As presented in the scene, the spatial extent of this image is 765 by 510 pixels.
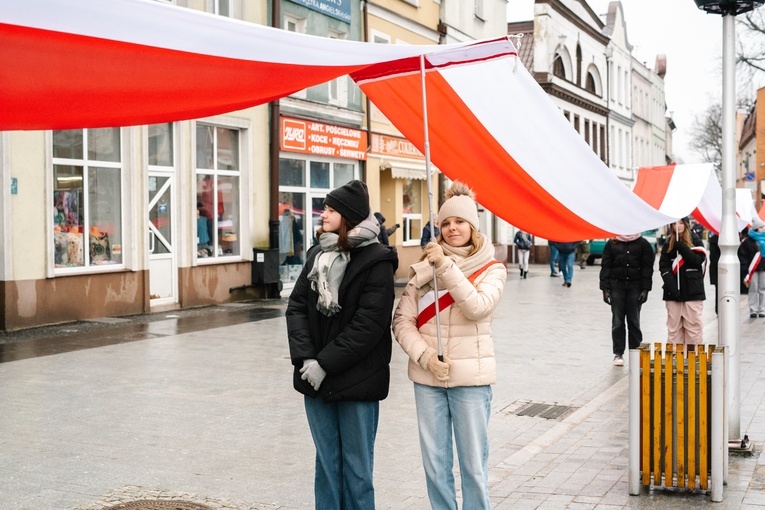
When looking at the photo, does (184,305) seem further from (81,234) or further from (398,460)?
(398,460)

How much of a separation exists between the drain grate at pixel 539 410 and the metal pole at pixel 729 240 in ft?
6.38

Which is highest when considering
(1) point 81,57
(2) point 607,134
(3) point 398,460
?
(2) point 607,134

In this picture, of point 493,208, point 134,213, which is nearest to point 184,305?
point 134,213

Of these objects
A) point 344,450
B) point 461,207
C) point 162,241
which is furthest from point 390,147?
point 344,450

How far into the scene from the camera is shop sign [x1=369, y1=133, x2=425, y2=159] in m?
25.4

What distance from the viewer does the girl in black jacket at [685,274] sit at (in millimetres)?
10945

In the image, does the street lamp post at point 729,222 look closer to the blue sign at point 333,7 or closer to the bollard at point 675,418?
the bollard at point 675,418

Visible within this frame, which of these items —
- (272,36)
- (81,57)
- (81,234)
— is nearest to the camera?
(81,57)

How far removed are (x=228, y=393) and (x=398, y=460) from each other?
3.02 metres

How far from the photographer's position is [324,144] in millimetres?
22766

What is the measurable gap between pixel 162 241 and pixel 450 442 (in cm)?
1366

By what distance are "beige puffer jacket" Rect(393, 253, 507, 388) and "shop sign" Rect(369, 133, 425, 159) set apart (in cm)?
2008

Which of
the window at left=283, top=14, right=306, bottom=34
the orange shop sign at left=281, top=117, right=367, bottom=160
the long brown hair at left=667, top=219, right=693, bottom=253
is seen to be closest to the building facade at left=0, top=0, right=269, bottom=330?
the orange shop sign at left=281, top=117, right=367, bottom=160

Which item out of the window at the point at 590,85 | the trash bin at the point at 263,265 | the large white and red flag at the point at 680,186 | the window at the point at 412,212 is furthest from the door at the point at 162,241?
the window at the point at 590,85
